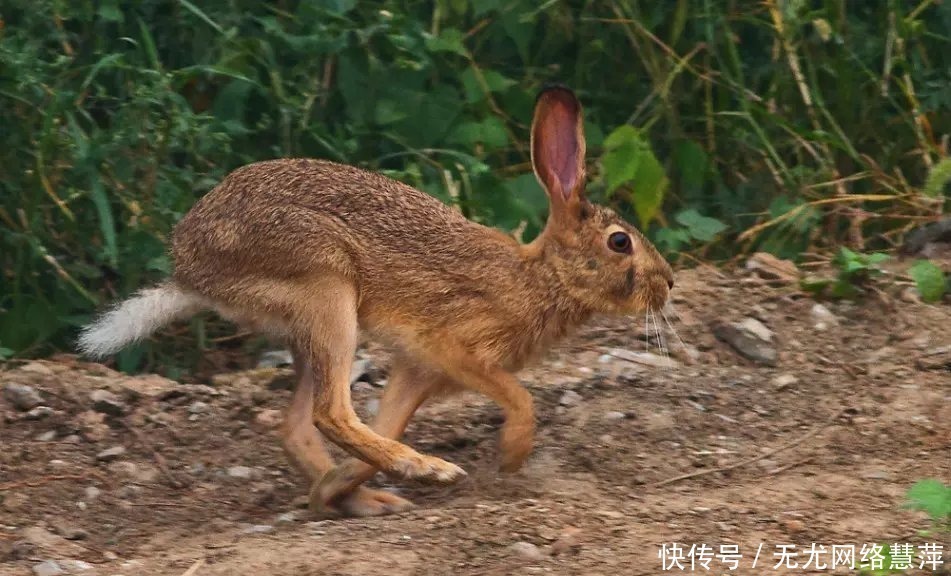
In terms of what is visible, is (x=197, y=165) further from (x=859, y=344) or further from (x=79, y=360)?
(x=859, y=344)

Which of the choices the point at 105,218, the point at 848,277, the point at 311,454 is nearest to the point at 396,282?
the point at 311,454

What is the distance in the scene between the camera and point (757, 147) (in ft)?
23.0

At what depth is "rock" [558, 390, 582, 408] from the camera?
564 cm

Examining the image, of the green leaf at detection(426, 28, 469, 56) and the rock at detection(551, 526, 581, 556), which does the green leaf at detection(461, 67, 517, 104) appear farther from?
→ the rock at detection(551, 526, 581, 556)

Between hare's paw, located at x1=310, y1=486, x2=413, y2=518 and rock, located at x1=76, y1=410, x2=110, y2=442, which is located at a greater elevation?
rock, located at x1=76, y1=410, x2=110, y2=442

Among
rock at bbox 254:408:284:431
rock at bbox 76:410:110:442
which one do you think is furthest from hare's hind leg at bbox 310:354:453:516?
rock at bbox 76:410:110:442

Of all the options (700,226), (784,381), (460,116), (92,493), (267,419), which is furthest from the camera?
(460,116)

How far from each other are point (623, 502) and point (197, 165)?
2.22 metres

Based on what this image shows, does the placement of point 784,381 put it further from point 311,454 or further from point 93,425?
point 93,425

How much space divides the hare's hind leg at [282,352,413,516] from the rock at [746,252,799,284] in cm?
185

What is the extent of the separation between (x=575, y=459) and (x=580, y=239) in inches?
27.2

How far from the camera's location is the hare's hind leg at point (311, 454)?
514 centimetres

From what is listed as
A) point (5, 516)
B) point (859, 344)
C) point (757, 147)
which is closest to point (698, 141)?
point (757, 147)

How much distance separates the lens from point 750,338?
6012 millimetres
